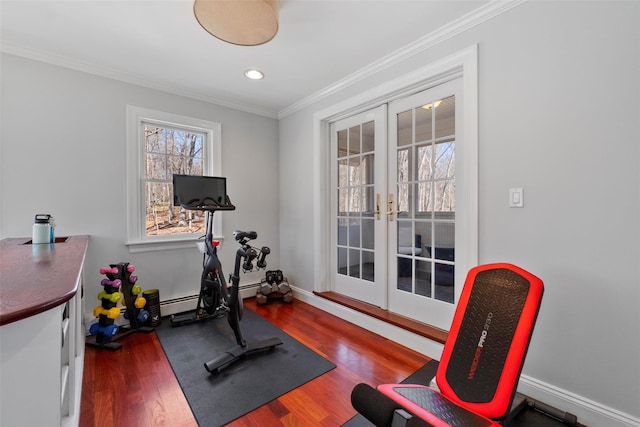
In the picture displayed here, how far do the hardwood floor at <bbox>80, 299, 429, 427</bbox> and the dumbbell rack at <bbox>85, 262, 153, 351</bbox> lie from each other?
0.08m

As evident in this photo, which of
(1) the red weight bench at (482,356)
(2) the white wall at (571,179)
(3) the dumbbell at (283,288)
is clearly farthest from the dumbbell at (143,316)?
(2) the white wall at (571,179)

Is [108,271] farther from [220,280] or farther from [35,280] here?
[35,280]

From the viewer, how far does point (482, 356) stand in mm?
1410

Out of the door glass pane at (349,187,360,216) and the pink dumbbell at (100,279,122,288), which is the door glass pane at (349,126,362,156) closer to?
the door glass pane at (349,187,360,216)

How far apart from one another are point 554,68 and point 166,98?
345 centimetres

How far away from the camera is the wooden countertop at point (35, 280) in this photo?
2.45 ft

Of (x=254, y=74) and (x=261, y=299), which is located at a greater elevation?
(x=254, y=74)

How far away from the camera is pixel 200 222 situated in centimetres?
346

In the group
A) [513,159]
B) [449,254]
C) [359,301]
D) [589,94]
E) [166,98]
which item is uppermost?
[166,98]

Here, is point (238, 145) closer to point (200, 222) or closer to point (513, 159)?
point (200, 222)

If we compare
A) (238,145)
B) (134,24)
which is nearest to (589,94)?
(134,24)

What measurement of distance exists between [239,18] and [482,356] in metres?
2.36

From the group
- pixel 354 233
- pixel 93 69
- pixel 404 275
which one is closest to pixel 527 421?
pixel 404 275

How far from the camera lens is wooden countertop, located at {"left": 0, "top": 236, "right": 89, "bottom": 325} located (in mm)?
747
